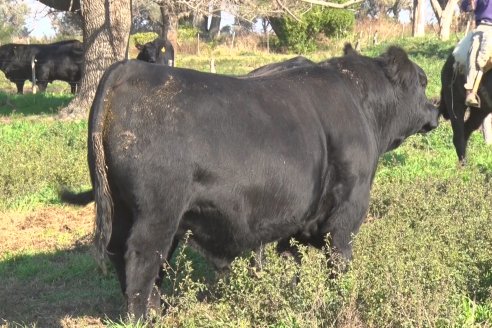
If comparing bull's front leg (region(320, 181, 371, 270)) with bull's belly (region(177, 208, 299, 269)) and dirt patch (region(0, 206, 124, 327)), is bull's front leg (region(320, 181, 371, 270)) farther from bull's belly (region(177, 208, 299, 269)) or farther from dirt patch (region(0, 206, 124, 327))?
dirt patch (region(0, 206, 124, 327))

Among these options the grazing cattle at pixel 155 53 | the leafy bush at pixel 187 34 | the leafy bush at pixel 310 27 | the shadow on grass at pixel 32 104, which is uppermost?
the grazing cattle at pixel 155 53

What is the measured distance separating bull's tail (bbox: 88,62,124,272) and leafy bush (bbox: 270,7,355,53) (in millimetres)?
34738

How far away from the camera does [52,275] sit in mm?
6191

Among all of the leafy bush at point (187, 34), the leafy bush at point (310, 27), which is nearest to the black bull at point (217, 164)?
the leafy bush at point (310, 27)

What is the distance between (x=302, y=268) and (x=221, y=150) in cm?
88

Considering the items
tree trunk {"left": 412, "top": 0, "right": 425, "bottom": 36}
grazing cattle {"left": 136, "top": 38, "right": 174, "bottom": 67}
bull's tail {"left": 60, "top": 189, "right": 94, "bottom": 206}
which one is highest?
bull's tail {"left": 60, "top": 189, "right": 94, "bottom": 206}

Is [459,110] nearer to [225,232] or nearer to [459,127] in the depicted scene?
[459,127]

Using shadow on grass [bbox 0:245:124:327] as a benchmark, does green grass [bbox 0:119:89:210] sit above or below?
below

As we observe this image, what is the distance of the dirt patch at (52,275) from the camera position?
5.30 meters

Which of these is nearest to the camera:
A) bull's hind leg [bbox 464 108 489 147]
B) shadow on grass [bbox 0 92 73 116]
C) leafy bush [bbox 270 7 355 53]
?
bull's hind leg [bbox 464 108 489 147]

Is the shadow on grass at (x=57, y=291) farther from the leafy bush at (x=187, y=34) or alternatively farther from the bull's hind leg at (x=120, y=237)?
the leafy bush at (x=187, y=34)

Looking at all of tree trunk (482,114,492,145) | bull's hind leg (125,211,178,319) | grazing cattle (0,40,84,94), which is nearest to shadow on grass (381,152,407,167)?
tree trunk (482,114,492,145)

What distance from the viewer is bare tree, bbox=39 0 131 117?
13969 millimetres

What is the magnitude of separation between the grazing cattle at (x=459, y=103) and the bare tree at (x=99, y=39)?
21.9ft
